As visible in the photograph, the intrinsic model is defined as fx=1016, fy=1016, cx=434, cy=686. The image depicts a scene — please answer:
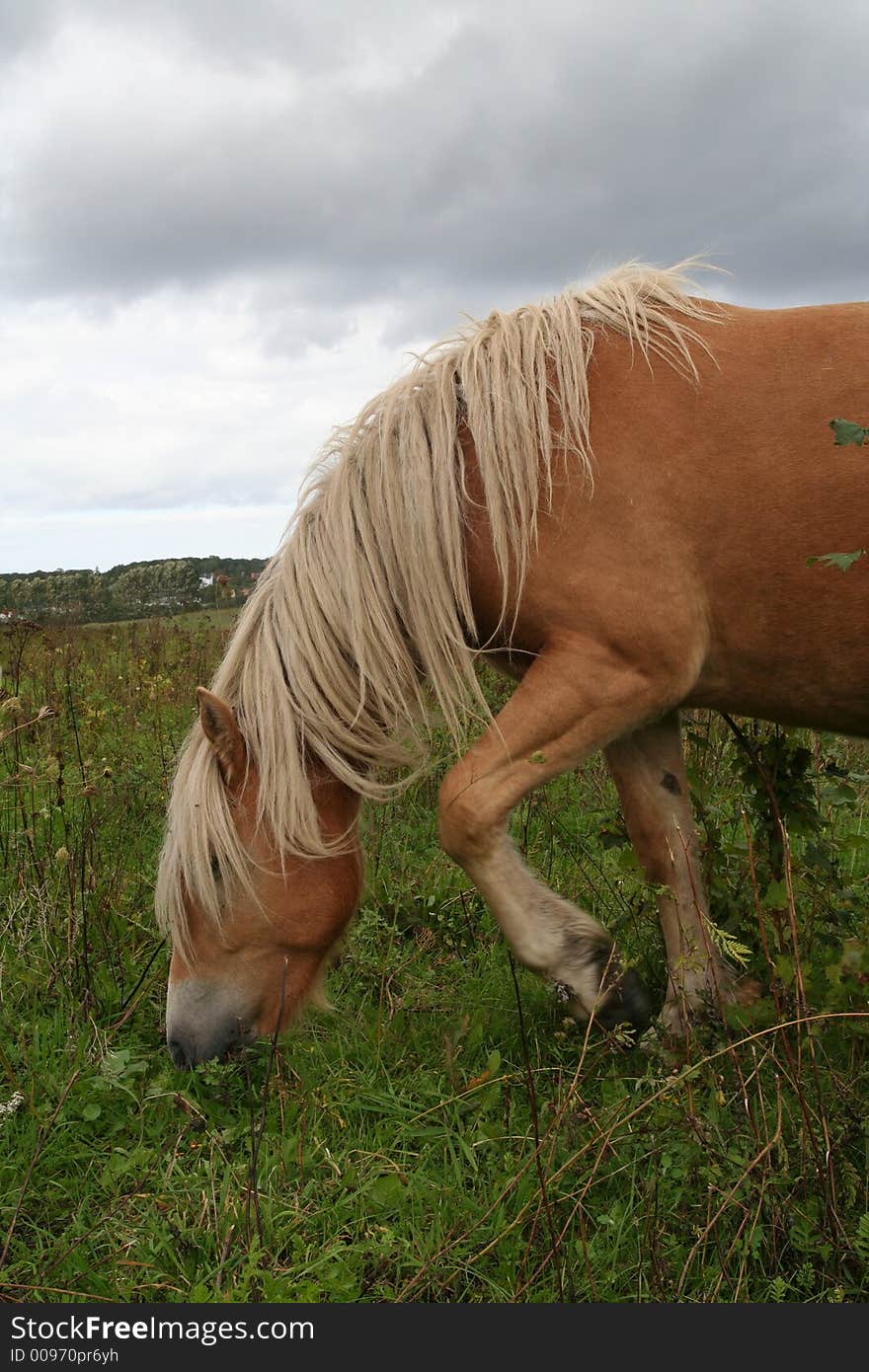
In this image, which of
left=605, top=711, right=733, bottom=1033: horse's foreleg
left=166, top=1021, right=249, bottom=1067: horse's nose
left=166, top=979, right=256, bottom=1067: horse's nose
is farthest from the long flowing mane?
left=605, top=711, right=733, bottom=1033: horse's foreleg

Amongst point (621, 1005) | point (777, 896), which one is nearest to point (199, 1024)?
point (621, 1005)

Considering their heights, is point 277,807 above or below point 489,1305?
above

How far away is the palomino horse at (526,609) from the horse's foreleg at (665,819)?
0.30 feet

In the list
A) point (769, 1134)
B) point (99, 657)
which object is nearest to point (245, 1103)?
point (769, 1134)

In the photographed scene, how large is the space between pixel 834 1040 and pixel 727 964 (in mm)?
558

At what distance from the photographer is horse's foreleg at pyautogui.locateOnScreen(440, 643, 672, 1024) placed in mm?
3045

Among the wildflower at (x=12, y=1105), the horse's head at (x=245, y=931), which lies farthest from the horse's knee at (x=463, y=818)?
the wildflower at (x=12, y=1105)

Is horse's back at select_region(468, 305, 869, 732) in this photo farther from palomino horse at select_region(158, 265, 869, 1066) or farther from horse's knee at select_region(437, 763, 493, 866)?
horse's knee at select_region(437, 763, 493, 866)

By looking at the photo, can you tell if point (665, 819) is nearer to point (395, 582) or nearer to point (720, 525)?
point (720, 525)

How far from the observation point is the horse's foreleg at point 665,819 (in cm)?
364

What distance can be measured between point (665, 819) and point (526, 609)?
3.47 feet

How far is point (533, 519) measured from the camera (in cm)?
311

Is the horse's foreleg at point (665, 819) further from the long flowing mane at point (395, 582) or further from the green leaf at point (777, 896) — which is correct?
the long flowing mane at point (395, 582)

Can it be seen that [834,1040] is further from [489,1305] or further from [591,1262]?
[489,1305]
